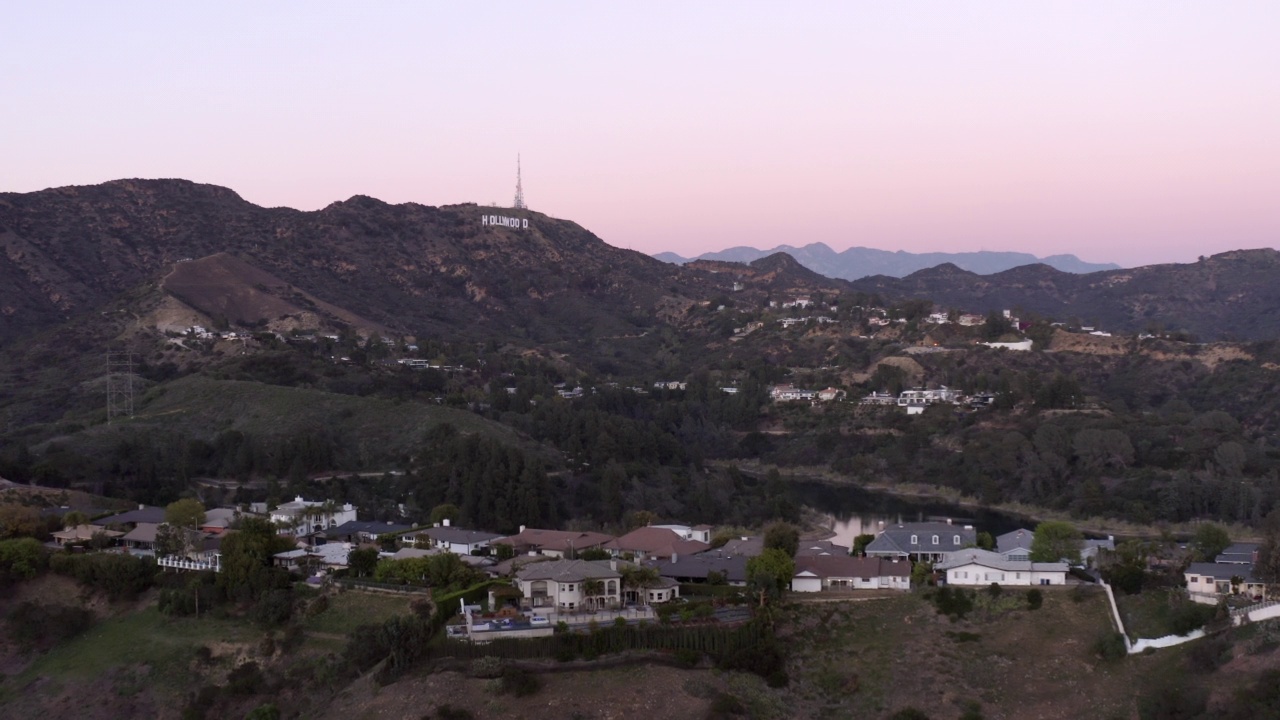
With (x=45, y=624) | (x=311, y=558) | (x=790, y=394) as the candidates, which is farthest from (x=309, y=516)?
(x=790, y=394)

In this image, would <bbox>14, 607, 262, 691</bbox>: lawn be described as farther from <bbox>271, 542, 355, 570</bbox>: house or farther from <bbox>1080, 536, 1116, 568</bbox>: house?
<bbox>1080, 536, 1116, 568</bbox>: house

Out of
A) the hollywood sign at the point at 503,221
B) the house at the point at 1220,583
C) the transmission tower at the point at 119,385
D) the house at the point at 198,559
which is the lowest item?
the house at the point at 198,559

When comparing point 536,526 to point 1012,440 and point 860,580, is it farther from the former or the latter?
point 1012,440

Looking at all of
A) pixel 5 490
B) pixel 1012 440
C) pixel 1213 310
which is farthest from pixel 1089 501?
pixel 1213 310

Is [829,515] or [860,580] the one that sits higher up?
[860,580]

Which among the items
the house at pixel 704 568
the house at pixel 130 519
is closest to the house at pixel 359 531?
the house at pixel 130 519

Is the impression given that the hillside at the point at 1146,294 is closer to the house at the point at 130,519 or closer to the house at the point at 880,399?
the house at the point at 880,399
